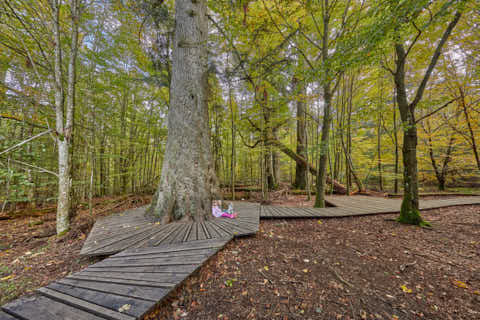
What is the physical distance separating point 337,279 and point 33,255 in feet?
15.6

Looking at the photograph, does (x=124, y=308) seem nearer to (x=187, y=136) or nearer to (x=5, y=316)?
(x=5, y=316)

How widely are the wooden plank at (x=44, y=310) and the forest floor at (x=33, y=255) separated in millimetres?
680

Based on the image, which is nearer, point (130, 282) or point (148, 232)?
point (130, 282)

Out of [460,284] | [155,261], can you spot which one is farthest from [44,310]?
[460,284]

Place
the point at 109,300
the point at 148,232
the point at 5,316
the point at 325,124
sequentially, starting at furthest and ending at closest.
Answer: the point at 325,124 → the point at 148,232 → the point at 109,300 → the point at 5,316

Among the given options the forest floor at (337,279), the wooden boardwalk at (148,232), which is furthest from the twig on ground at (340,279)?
the wooden boardwalk at (148,232)

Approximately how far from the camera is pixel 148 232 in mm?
2621

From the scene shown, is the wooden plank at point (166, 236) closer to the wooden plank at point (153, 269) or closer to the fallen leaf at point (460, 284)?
the wooden plank at point (153, 269)

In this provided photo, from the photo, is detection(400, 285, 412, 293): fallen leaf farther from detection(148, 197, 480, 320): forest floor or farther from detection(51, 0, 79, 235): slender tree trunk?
detection(51, 0, 79, 235): slender tree trunk

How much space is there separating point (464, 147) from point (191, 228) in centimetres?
1391

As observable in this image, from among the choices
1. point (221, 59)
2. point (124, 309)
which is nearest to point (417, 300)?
point (124, 309)

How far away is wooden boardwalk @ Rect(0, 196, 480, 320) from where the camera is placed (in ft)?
3.93

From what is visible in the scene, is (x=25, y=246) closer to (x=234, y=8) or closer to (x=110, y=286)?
(x=110, y=286)

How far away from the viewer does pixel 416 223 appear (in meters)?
3.51
